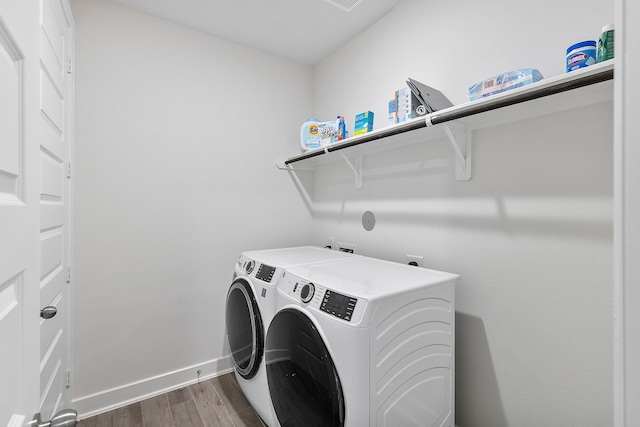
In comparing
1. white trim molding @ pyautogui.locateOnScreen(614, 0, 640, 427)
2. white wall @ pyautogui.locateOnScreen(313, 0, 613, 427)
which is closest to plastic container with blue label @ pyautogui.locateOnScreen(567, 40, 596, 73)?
white wall @ pyautogui.locateOnScreen(313, 0, 613, 427)

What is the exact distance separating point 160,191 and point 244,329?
110 centimetres

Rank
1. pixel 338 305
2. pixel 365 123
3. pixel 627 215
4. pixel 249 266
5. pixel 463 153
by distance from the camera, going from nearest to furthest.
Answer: pixel 627 215
pixel 338 305
pixel 463 153
pixel 249 266
pixel 365 123

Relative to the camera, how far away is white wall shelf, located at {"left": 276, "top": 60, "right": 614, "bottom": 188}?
957mm

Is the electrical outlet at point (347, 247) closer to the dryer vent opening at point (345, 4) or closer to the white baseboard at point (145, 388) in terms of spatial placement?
the white baseboard at point (145, 388)

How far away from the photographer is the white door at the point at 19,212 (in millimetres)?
489

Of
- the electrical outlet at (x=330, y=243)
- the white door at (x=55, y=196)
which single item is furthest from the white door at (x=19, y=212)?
A: the electrical outlet at (x=330, y=243)

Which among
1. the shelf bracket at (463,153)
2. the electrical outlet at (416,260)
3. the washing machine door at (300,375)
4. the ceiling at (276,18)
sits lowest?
the washing machine door at (300,375)

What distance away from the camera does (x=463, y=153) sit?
4.98 feet

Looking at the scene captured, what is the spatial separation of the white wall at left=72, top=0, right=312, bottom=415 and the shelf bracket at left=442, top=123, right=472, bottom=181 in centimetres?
146

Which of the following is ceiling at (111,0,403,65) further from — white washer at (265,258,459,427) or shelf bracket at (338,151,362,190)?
white washer at (265,258,459,427)

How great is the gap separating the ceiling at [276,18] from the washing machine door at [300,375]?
188 cm

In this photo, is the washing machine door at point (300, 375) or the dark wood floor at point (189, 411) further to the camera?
the dark wood floor at point (189, 411)

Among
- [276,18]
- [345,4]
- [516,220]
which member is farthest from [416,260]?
[276,18]

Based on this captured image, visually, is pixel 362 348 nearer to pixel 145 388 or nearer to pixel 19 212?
pixel 19 212
